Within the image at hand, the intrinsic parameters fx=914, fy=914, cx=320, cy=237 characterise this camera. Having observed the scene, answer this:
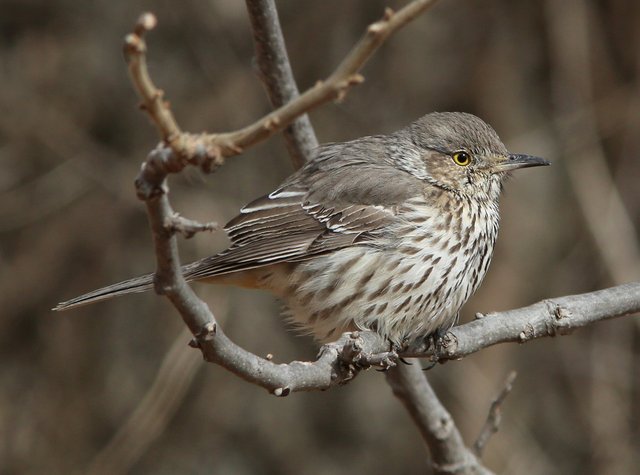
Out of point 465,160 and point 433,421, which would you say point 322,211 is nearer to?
point 465,160

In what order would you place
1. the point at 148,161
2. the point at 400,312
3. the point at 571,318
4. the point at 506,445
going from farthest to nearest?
the point at 506,445 < the point at 400,312 < the point at 571,318 < the point at 148,161

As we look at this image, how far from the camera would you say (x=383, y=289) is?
13.2ft

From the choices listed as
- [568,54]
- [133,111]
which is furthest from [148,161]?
[568,54]

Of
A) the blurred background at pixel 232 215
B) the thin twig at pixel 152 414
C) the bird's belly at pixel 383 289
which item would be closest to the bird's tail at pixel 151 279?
the bird's belly at pixel 383 289

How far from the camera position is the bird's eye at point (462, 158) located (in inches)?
180

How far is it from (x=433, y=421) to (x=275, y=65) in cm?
182

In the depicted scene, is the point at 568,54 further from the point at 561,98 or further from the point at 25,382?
the point at 25,382

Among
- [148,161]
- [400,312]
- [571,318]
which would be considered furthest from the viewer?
[400,312]

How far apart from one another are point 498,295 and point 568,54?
1.95m

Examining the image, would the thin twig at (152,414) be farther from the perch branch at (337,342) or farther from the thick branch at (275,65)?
the perch branch at (337,342)

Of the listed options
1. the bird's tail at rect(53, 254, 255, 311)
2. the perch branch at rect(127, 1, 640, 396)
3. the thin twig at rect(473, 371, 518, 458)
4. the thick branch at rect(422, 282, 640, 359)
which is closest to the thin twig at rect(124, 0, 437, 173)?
the perch branch at rect(127, 1, 640, 396)

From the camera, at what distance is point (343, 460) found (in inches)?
269

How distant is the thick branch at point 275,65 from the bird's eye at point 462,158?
718mm

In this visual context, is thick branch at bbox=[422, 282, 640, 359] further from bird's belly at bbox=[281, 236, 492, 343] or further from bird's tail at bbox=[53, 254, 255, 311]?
bird's tail at bbox=[53, 254, 255, 311]
